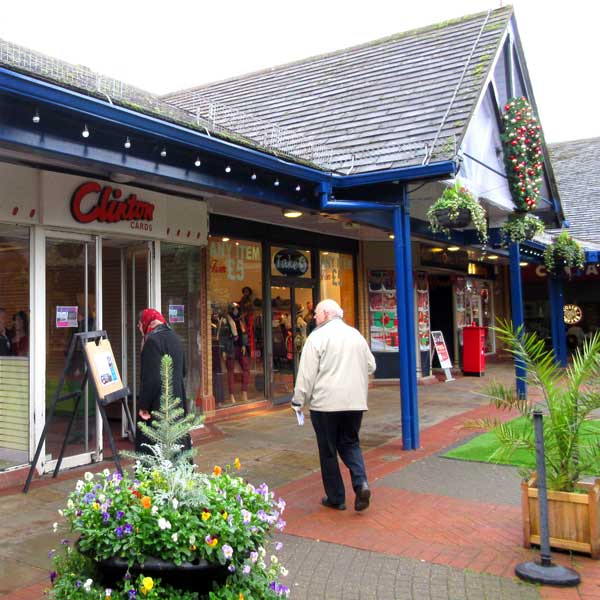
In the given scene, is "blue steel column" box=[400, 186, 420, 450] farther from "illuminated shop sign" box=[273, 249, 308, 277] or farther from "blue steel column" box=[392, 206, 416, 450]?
"illuminated shop sign" box=[273, 249, 308, 277]

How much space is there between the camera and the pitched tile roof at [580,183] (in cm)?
1822

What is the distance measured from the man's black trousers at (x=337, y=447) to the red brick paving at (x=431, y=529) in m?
0.23

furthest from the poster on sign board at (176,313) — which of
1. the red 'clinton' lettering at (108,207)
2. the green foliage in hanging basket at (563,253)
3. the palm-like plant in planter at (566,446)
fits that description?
the green foliage in hanging basket at (563,253)

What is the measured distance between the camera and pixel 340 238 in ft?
41.7

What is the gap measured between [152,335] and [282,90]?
8.03 m

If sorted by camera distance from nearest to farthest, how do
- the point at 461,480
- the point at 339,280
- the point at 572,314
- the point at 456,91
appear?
the point at 461,480 < the point at 456,91 < the point at 339,280 < the point at 572,314

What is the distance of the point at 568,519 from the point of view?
414cm

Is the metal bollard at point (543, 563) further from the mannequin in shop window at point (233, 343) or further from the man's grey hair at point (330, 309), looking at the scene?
the mannequin in shop window at point (233, 343)

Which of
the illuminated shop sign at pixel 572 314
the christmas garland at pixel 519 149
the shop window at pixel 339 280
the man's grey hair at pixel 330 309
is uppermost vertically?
the christmas garland at pixel 519 149

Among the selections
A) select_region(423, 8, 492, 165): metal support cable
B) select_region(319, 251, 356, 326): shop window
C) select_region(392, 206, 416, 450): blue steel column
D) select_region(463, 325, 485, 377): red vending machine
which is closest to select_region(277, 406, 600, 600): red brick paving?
select_region(392, 206, 416, 450): blue steel column

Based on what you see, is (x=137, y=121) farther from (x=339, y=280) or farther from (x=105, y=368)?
(x=339, y=280)

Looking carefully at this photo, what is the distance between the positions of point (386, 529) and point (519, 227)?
6.67 m

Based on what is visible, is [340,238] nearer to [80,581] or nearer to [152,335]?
[152,335]

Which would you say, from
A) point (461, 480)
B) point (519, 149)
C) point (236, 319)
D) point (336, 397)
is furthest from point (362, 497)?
point (519, 149)
